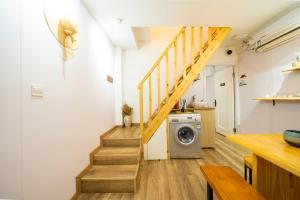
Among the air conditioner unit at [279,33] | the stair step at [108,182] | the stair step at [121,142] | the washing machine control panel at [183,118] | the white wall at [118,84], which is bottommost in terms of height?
the stair step at [108,182]

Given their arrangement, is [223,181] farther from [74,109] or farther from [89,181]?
[74,109]

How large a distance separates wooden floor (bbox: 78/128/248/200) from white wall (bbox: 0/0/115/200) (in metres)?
0.70

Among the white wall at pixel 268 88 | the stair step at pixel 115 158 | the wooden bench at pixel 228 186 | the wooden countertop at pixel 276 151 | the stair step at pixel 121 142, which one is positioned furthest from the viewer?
the stair step at pixel 121 142

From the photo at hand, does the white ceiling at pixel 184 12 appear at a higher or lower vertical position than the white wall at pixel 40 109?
higher

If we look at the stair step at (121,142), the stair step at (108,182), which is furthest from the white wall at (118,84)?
the stair step at (108,182)

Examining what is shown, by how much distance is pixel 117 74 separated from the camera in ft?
13.0

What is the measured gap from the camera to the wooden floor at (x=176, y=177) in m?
1.98

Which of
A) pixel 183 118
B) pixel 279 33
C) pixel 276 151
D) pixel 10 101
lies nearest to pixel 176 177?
pixel 183 118

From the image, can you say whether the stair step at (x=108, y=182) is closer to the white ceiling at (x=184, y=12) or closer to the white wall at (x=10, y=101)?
the white wall at (x=10, y=101)

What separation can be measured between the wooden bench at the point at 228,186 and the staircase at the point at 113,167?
3.25ft

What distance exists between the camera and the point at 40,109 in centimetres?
131

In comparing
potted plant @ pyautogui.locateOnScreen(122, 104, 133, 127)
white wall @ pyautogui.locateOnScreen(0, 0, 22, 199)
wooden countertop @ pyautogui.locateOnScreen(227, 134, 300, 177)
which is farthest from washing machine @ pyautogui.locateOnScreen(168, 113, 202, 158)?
white wall @ pyautogui.locateOnScreen(0, 0, 22, 199)

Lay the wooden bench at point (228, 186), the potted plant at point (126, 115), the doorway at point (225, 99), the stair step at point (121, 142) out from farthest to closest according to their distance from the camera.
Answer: the doorway at point (225, 99)
the potted plant at point (126, 115)
the stair step at point (121, 142)
the wooden bench at point (228, 186)

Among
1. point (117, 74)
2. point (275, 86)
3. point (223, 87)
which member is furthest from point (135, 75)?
point (275, 86)
